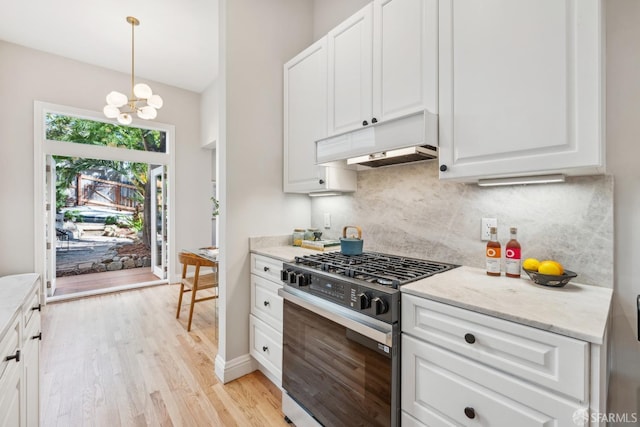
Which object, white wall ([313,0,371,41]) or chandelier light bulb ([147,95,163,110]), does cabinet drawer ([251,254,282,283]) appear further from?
chandelier light bulb ([147,95,163,110])

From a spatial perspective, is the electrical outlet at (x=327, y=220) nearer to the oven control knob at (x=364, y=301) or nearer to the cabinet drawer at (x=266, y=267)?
the cabinet drawer at (x=266, y=267)

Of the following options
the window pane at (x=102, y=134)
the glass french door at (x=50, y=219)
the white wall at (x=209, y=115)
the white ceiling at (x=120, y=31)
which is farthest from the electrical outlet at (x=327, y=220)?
the glass french door at (x=50, y=219)

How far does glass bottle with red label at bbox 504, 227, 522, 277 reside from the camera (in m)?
1.33

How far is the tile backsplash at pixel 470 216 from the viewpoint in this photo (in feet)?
4.05

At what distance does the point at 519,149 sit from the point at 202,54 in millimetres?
4004

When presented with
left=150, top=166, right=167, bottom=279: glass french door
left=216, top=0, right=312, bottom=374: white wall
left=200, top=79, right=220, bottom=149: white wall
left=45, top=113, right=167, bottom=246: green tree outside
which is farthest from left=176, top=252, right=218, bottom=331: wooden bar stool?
left=45, top=113, right=167, bottom=246: green tree outside

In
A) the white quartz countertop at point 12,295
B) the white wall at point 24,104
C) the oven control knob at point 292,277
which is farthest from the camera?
the white wall at point 24,104

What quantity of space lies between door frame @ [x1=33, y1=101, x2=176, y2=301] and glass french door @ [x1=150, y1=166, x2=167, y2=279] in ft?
0.62

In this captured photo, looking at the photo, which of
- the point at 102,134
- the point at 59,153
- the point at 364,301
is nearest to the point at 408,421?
the point at 364,301

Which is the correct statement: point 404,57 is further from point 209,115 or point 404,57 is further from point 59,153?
point 59,153

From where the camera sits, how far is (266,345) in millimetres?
2039

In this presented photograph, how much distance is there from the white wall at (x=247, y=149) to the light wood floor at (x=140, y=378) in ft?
1.03

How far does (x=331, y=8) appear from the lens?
250cm

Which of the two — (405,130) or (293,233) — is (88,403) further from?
(405,130)
